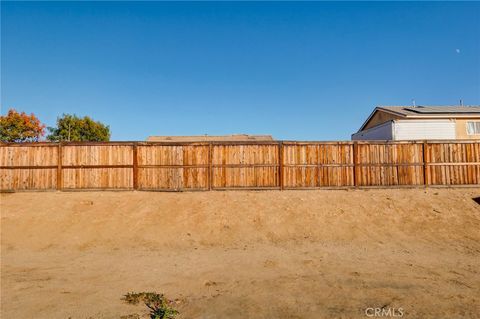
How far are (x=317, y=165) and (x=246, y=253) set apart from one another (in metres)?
6.49

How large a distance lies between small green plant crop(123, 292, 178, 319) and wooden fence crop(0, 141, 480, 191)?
317 inches

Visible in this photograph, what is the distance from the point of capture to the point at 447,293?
17.3 feet

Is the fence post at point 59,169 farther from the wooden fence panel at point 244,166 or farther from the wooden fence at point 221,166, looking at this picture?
the wooden fence panel at point 244,166

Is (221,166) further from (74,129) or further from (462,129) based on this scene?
(74,129)

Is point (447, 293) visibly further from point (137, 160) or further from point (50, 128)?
point (50, 128)

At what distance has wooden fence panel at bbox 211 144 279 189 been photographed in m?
13.4

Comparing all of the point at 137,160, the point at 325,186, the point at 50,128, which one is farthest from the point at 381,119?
the point at 50,128

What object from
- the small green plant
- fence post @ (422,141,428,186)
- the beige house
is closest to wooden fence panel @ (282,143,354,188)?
fence post @ (422,141,428,186)

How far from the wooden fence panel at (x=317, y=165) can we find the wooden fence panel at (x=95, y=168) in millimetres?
6700

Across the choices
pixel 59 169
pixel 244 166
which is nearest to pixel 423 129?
pixel 244 166

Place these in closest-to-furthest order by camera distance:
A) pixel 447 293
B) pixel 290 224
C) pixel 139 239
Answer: pixel 447 293, pixel 139 239, pixel 290 224

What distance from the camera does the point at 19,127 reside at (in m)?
45.0

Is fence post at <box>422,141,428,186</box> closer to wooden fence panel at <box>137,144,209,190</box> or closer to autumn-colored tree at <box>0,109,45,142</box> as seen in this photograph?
wooden fence panel at <box>137,144,209,190</box>

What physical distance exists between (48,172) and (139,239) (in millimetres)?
6515
